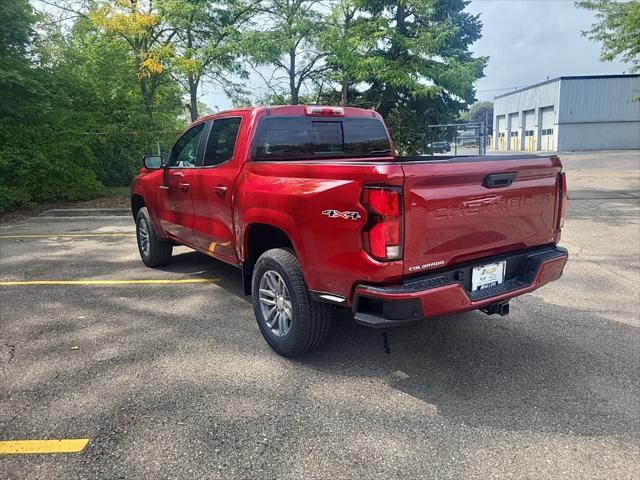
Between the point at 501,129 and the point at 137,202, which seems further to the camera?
the point at 501,129

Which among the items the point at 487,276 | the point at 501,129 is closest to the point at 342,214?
the point at 487,276

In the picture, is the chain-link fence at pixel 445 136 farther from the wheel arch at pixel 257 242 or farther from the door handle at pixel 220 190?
the wheel arch at pixel 257 242

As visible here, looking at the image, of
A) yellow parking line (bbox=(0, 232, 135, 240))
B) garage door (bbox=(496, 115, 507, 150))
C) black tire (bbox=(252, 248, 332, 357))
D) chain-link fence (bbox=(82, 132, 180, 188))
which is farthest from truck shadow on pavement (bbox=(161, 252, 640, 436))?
garage door (bbox=(496, 115, 507, 150))

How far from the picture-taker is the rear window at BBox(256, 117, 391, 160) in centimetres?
427

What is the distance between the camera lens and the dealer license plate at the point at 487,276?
10.6 feet

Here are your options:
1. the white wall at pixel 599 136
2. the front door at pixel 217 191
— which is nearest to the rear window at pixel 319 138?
the front door at pixel 217 191

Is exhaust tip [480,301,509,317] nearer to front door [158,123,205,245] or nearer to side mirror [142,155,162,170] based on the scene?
front door [158,123,205,245]

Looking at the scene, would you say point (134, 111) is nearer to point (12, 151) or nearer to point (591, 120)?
point (12, 151)

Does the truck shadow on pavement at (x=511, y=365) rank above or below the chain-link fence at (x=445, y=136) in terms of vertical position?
below

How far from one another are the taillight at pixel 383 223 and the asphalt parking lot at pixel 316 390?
102 centimetres

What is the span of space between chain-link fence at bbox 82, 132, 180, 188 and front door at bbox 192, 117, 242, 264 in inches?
385

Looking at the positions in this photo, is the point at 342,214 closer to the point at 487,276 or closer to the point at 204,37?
the point at 487,276

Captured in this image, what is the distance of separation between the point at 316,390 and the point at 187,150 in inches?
127

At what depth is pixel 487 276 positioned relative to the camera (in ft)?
10.8
